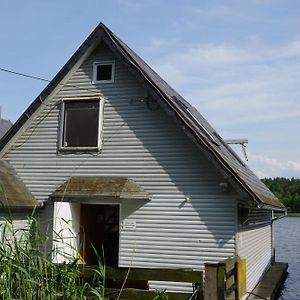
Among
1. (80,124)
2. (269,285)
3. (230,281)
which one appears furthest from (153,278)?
(269,285)

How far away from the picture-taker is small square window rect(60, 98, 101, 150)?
13539 mm

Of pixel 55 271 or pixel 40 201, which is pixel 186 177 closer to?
pixel 40 201

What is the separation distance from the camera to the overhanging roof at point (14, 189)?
41.0 ft

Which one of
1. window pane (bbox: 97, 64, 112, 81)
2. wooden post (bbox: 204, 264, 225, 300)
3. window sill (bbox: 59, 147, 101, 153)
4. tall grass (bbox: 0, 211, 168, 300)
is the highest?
window pane (bbox: 97, 64, 112, 81)

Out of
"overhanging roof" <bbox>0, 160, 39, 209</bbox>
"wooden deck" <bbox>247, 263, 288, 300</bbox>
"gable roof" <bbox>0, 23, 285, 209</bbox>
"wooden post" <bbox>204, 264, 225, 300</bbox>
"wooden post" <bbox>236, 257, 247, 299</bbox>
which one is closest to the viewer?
"wooden post" <bbox>204, 264, 225, 300</bbox>

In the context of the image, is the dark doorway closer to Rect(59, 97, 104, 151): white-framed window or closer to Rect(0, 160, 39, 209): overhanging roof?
Rect(0, 160, 39, 209): overhanging roof

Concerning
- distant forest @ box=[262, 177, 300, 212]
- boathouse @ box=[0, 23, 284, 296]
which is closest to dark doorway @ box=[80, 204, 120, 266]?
boathouse @ box=[0, 23, 284, 296]

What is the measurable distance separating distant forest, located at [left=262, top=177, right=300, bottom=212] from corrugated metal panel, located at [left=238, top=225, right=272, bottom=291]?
83349mm

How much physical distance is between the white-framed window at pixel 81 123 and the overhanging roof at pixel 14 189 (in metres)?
1.55

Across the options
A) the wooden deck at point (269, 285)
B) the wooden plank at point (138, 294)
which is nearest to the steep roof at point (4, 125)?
the wooden deck at point (269, 285)

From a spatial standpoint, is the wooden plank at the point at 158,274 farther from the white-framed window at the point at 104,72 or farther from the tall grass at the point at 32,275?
the white-framed window at the point at 104,72

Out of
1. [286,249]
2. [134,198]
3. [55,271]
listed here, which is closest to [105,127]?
[134,198]

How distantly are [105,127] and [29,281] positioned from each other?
28.2 ft

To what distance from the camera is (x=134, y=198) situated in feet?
40.7
